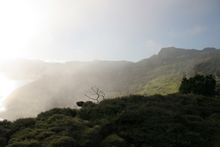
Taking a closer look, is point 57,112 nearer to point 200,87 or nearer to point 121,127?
point 121,127

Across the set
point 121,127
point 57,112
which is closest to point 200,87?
point 57,112

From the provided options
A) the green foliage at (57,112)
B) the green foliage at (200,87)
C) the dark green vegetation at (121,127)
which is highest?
the green foliage at (200,87)

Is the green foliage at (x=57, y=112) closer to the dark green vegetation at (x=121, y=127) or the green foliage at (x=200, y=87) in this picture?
the dark green vegetation at (x=121, y=127)

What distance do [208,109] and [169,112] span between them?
236 inches

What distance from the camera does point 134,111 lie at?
99.4 ft

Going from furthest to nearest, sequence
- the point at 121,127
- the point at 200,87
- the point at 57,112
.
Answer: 1. the point at 200,87
2. the point at 57,112
3. the point at 121,127

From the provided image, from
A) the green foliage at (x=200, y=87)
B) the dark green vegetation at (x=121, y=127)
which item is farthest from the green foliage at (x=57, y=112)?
the green foliage at (x=200, y=87)

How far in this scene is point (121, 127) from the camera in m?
27.5

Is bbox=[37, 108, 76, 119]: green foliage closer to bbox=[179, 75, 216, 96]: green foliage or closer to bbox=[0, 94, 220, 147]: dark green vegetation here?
bbox=[0, 94, 220, 147]: dark green vegetation

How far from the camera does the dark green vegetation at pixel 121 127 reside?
24359mm

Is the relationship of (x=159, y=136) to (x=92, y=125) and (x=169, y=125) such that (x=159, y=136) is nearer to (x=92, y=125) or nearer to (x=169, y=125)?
(x=169, y=125)

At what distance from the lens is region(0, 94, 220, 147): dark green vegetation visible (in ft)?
79.9

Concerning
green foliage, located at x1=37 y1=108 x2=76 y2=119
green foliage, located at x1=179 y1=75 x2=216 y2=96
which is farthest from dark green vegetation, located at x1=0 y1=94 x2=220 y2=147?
green foliage, located at x1=179 y1=75 x2=216 y2=96

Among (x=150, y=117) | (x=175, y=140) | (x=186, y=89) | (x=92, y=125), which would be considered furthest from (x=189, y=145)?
(x=186, y=89)
